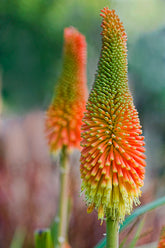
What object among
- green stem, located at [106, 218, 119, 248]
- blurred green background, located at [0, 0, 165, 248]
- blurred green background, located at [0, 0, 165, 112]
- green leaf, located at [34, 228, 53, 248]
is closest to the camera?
green stem, located at [106, 218, 119, 248]

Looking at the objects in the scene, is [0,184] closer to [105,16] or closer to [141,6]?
[105,16]

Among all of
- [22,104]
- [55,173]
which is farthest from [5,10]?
[55,173]

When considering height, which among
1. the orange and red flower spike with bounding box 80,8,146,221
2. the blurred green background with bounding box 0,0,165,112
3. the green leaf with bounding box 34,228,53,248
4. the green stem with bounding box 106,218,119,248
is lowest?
the green leaf with bounding box 34,228,53,248

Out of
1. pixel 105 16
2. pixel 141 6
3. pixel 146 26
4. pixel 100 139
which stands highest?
pixel 141 6

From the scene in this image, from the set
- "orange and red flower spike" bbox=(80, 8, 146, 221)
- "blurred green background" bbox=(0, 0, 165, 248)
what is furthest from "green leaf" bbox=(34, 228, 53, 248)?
"blurred green background" bbox=(0, 0, 165, 248)

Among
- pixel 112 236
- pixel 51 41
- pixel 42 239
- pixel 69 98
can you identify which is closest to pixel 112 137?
pixel 112 236

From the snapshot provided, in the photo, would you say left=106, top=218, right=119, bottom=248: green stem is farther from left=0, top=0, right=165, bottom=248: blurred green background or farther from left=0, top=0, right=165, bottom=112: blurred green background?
left=0, top=0, right=165, bottom=112: blurred green background
